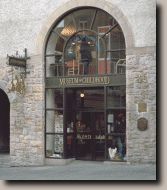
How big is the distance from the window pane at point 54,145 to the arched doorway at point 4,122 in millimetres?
4366

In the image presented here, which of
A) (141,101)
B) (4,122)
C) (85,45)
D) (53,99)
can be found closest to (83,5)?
(85,45)

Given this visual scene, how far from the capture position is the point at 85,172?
15492 mm

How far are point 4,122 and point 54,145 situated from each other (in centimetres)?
468

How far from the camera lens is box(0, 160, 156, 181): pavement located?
561 inches

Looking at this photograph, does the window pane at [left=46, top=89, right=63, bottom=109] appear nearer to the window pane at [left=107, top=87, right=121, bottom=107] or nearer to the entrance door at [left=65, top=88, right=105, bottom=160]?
the entrance door at [left=65, top=88, right=105, bottom=160]

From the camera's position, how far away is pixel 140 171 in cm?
1488

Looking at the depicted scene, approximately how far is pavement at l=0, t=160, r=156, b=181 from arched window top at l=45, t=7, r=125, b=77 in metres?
3.28

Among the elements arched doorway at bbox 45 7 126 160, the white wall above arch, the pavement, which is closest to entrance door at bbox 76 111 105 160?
arched doorway at bbox 45 7 126 160

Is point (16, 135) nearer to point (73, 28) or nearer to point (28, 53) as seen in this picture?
point (28, 53)

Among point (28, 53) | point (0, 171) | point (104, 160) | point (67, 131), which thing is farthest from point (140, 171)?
point (28, 53)

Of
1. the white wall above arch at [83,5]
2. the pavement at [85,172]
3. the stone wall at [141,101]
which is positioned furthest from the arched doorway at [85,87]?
the pavement at [85,172]

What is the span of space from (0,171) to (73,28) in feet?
19.1

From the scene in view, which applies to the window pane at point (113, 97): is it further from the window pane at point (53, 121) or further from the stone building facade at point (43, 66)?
the window pane at point (53, 121)

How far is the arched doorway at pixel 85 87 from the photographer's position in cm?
1689
